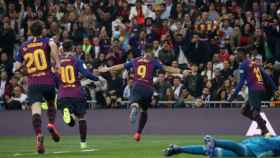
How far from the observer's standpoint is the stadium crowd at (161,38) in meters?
28.3

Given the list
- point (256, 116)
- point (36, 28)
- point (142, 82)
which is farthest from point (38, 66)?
point (256, 116)

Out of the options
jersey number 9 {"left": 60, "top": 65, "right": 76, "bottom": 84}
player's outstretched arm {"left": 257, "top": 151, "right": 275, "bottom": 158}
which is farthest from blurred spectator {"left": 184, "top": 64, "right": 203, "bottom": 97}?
player's outstretched arm {"left": 257, "top": 151, "right": 275, "bottom": 158}

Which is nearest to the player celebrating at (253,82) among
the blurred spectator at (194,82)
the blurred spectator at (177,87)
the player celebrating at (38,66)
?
the blurred spectator at (194,82)

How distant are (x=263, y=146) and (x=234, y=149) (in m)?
0.61

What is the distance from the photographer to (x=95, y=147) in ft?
67.7

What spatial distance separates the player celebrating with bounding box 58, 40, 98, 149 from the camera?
65.2 ft

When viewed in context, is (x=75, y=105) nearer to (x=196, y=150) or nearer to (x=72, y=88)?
(x=72, y=88)

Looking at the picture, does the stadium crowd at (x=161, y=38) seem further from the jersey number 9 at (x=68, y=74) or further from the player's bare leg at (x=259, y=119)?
the jersey number 9 at (x=68, y=74)

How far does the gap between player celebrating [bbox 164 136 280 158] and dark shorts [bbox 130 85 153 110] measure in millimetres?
8269

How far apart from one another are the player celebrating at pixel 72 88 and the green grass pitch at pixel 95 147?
2.42ft

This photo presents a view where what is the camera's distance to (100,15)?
32344mm

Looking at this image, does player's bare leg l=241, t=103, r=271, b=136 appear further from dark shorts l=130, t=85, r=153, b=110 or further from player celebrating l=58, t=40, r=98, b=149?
player celebrating l=58, t=40, r=98, b=149

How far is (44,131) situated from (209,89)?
207 inches

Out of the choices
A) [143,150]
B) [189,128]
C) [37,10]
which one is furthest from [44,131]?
[143,150]
